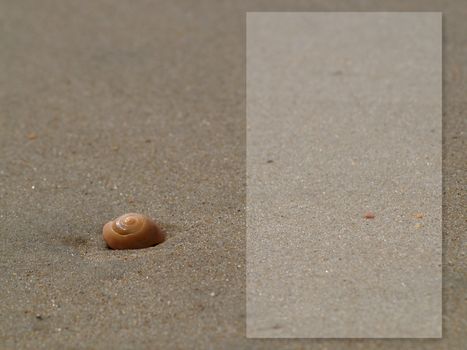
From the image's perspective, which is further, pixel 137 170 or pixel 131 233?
pixel 137 170

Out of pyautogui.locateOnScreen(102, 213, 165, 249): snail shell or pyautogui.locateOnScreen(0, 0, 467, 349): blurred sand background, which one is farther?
pyautogui.locateOnScreen(102, 213, 165, 249): snail shell

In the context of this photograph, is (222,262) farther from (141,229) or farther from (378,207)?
(378,207)

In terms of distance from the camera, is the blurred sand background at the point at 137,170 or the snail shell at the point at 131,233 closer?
the blurred sand background at the point at 137,170

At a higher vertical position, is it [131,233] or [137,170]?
[137,170]
